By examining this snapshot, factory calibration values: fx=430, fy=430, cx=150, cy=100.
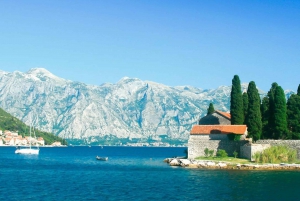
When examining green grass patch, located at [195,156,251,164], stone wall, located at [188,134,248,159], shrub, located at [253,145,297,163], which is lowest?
green grass patch, located at [195,156,251,164]

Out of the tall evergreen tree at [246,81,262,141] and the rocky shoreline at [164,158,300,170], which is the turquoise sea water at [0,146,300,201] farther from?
the tall evergreen tree at [246,81,262,141]

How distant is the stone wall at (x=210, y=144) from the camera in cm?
7762

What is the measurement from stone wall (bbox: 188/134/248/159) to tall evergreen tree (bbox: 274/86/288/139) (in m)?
6.90

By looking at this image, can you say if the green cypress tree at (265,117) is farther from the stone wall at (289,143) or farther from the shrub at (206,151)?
the shrub at (206,151)

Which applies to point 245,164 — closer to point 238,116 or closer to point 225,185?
point 238,116

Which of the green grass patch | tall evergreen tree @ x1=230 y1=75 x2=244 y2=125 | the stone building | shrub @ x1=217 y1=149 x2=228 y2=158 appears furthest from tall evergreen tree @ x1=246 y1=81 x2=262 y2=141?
the green grass patch

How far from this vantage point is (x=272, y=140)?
245 ft

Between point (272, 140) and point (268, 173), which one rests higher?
point (272, 140)

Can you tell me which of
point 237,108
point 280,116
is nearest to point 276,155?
point 280,116

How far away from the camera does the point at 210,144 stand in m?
79.4

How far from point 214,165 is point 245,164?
17.7 ft

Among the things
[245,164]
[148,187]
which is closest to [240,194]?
[148,187]

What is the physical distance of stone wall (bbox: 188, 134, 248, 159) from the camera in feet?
255

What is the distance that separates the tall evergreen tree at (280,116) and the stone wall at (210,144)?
6899 mm
